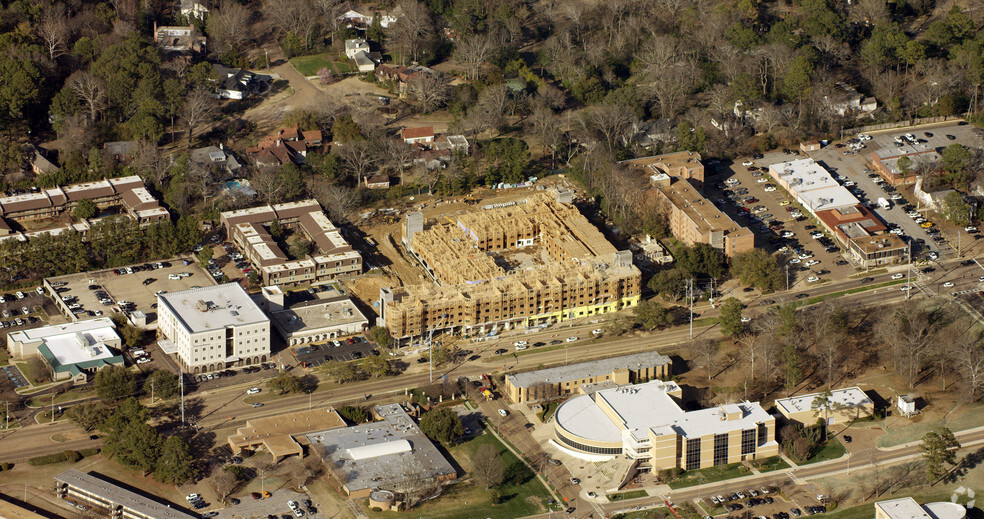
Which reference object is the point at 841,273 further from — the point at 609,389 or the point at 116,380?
the point at 116,380

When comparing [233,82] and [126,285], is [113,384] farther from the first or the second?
[233,82]

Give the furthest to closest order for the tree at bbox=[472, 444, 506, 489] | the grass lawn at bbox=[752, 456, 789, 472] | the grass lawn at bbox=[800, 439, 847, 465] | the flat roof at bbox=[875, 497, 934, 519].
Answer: the grass lawn at bbox=[800, 439, 847, 465], the grass lawn at bbox=[752, 456, 789, 472], the tree at bbox=[472, 444, 506, 489], the flat roof at bbox=[875, 497, 934, 519]

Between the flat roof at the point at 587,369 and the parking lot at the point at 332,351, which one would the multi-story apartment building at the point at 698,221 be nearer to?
the flat roof at the point at 587,369

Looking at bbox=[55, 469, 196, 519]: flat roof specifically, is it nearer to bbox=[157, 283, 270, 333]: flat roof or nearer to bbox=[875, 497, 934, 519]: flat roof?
bbox=[157, 283, 270, 333]: flat roof

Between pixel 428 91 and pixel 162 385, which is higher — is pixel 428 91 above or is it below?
above

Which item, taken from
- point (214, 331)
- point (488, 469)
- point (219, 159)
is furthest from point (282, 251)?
point (488, 469)

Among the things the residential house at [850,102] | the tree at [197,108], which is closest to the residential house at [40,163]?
the tree at [197,108]

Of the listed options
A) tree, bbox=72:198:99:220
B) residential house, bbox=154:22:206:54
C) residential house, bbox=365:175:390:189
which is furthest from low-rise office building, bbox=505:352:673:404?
residential house, bbox=154:22:206:54
